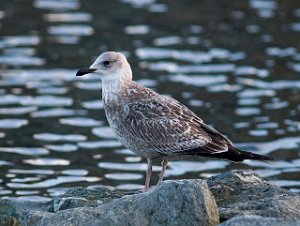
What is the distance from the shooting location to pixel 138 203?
834 cm

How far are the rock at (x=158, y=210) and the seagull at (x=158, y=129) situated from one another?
1.74 meters

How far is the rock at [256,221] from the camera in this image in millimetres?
7742

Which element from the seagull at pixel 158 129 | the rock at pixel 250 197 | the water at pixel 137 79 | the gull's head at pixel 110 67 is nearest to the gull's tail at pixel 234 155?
the seagull at pixel 158 129

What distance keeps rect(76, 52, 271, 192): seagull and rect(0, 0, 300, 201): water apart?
2633mm

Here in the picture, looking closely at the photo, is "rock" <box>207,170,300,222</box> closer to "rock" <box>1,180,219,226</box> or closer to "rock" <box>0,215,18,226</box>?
"rock" <box>1,180,219,226</box>

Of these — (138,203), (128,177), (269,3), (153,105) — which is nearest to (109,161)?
(128,177)

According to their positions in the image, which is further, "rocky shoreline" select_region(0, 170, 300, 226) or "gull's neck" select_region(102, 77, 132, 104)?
"gull's neck" select_region(102, 77, 132, 104)

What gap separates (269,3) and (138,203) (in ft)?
43.0

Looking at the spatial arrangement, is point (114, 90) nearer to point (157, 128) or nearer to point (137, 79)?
point (157, 128)

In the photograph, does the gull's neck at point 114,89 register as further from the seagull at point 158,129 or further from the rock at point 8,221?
the rock at point 8,221

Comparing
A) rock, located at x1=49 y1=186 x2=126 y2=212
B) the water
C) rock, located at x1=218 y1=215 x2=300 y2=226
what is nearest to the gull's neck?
rock, located at x1=49 y1=186 x2=126 y2=212

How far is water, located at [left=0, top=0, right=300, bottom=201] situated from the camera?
1371 cm

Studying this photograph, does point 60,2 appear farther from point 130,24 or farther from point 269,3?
point 269,3

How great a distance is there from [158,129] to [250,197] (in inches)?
56.4
